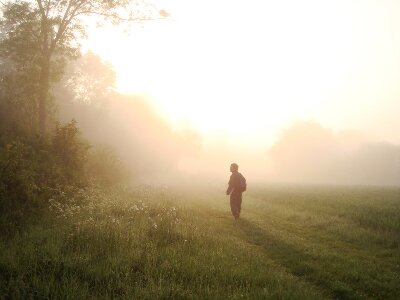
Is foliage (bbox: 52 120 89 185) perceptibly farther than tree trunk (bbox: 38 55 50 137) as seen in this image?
No

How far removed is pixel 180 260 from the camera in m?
9.38

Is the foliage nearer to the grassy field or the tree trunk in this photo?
the tree trunk

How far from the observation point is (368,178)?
113250mm

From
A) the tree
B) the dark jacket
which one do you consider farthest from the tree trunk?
the dark jacket

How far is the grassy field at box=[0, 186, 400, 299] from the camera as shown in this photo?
745 centimetres

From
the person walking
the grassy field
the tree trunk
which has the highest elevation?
the tree trunk

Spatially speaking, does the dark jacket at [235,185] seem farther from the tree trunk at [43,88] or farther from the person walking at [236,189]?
the tree trunk at [43,88]

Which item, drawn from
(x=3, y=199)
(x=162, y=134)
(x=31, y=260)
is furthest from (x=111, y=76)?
(x=31, y=260)

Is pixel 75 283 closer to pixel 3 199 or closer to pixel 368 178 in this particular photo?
pixel 3 199

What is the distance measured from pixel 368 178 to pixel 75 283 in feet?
394

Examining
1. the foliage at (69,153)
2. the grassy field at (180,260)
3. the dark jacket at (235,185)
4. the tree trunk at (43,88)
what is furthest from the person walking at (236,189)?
the tree trunk at (43,88)

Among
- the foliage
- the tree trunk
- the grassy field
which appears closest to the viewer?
Result: the grassy field

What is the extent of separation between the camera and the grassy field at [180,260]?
7453 millimetres

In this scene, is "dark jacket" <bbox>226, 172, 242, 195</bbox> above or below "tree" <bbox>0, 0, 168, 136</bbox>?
below
